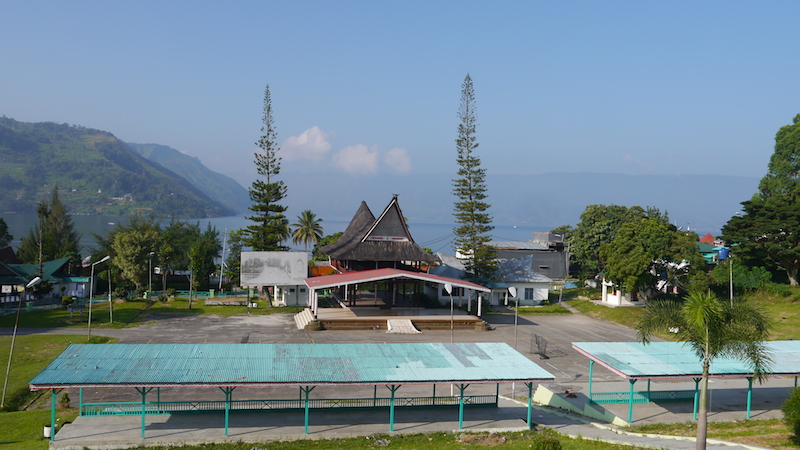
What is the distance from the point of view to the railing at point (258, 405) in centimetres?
2005

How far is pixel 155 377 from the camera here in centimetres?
1842

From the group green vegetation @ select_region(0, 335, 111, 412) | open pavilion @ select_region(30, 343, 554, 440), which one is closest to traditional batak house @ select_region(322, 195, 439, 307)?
green vegetation @ select_region(0, 335, 111, 412)

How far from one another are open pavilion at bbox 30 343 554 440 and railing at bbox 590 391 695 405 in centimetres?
423

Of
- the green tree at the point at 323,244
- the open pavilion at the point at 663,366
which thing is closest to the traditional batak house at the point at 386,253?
the open pavilion at the point at 663,366

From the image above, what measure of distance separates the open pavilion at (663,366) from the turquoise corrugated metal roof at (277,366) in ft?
12.5

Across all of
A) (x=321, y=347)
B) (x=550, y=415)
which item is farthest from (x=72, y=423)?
(x=550, y=415)

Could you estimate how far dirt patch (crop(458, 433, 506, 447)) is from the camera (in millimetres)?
18438

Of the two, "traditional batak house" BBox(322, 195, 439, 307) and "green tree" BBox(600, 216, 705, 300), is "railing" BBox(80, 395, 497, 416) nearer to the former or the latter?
"traditional batak house" BBox(322, 195, 439, 307)

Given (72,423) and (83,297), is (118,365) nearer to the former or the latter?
(72,423)

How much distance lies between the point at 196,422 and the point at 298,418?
11.4 ft

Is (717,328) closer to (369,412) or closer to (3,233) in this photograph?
(369,412)

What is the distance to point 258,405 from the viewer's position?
21750 mm

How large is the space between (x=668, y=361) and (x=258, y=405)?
16.7m

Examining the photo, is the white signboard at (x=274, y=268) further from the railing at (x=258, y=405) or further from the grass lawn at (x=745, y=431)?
the grass lawn at (x=745, y=431)
